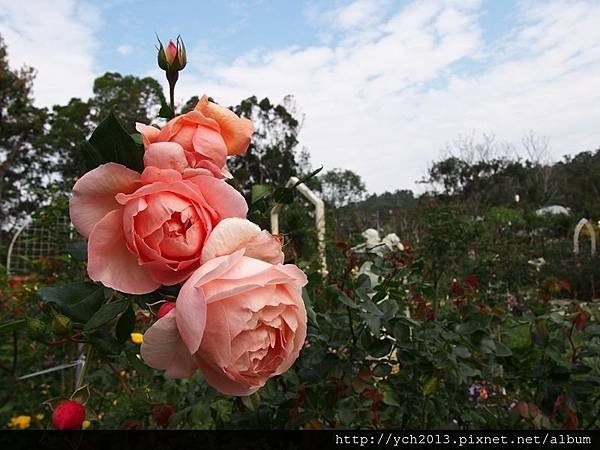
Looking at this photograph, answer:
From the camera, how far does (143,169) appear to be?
41 centimetres

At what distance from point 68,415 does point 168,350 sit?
138 mm

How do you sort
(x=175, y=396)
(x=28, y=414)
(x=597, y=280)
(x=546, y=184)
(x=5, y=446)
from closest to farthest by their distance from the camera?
1. (x=175, y=396)
2. (x=5, y=446)
3. (x=28, y=414)
4. (x=597, y=280)
5. (x=546, y=184)

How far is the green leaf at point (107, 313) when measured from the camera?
40 cm

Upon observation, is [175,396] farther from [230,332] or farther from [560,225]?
[560,225]

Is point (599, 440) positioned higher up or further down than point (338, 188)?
further down

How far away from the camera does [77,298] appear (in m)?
0.43

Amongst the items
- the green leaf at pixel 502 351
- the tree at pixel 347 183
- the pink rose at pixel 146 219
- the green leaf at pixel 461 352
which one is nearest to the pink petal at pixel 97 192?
the pink rose at pixel 146 219

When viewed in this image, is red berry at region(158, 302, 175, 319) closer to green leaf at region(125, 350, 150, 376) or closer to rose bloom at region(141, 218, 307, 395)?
rose bloom at region(141, 218, 307, 395)

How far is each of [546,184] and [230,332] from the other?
2631cm

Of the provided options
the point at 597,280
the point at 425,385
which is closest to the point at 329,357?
the point at 425,385

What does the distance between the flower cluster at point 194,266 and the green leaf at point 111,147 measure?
0.02m

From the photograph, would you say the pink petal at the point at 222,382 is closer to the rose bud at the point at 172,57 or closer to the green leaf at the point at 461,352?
the rose bud at the point at 172,57

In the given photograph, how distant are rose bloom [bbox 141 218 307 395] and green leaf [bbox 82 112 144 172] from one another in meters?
0.10

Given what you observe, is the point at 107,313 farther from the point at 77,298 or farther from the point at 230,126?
the point at 230,126
